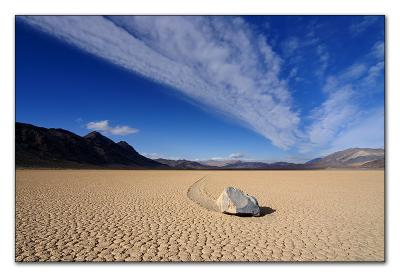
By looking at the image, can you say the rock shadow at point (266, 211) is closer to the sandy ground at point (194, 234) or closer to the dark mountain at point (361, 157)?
the sandy ground at point (194, 234)

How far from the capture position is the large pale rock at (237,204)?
602cm

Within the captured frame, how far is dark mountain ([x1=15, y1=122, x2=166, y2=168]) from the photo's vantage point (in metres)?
39.6

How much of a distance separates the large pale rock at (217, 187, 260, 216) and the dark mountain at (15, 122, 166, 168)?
20.3 m

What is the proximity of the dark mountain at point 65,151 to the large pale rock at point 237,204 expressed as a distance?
20274mm

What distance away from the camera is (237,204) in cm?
608

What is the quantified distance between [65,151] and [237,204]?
5659cm

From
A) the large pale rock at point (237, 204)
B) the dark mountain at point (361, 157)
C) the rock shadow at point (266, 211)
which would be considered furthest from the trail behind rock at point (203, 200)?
the dark mountain at point (361, 157)

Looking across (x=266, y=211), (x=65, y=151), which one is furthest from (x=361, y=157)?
(x=65, y=151)

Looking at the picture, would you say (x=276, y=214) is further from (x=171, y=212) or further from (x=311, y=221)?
(x=171, y=212)

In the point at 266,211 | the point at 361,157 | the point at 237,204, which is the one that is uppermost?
the point at 361,157

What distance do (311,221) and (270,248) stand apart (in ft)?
7.20

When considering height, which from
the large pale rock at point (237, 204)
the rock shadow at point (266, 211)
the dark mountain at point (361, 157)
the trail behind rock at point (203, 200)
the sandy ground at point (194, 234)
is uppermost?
the dark mountain at point (361, 157)

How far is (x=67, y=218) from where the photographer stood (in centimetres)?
591

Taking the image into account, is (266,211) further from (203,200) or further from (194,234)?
(203,200)
